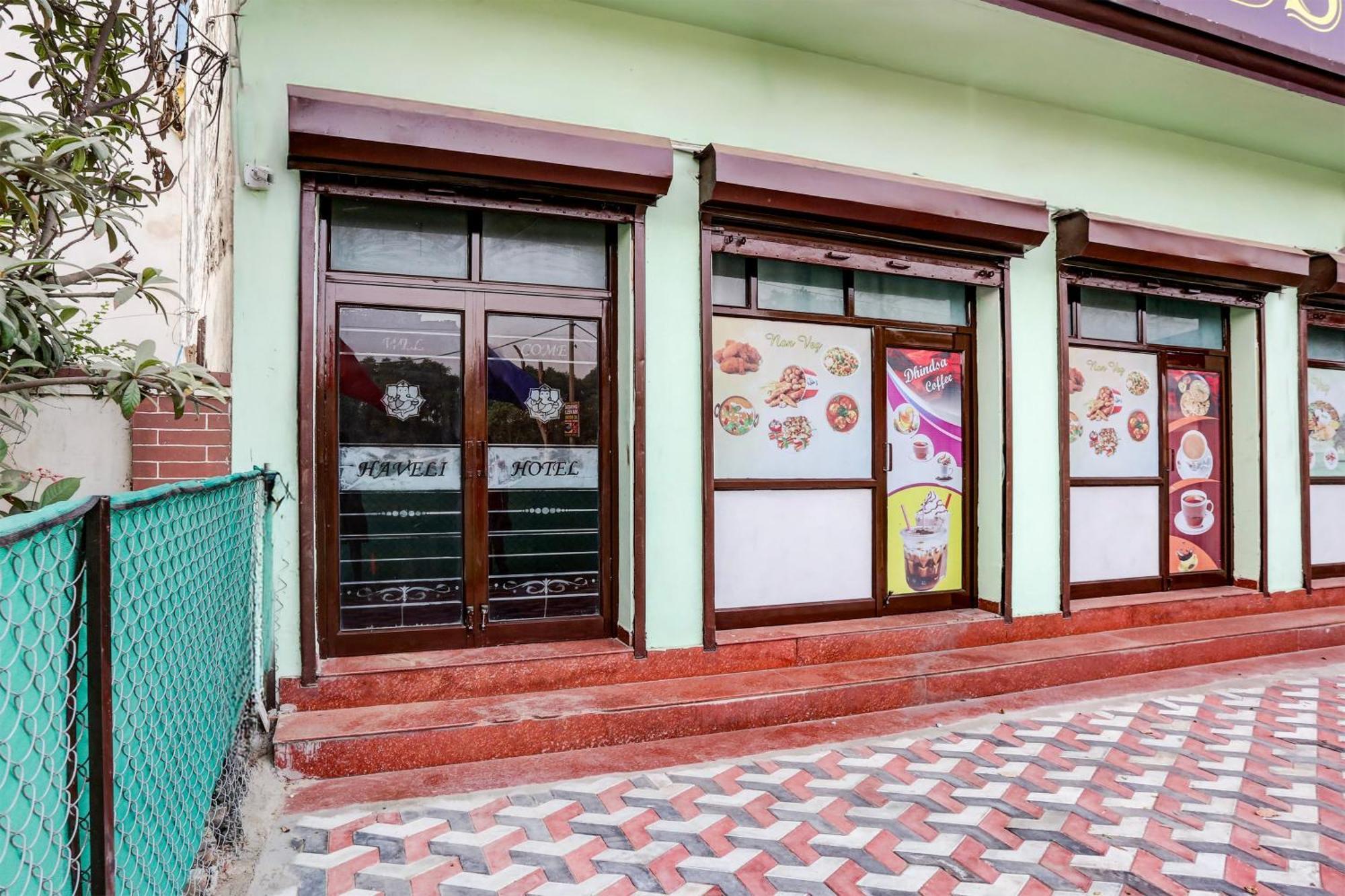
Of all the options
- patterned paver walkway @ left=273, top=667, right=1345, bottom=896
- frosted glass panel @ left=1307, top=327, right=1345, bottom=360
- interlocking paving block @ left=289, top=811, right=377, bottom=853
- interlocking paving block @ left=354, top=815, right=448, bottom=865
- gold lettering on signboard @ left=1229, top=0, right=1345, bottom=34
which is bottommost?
patterned paver walkway @ left=273, top=667, right=1345, bottom=896

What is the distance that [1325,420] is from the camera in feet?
22.2

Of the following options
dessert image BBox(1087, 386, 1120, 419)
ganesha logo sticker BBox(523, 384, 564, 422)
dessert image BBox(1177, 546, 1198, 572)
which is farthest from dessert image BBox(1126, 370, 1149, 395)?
ganesha logo sticker BBox(523, 384, 564, 422)

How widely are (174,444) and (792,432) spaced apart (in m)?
3.32

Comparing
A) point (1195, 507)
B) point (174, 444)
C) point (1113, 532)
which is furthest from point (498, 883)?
point (1195, 507)

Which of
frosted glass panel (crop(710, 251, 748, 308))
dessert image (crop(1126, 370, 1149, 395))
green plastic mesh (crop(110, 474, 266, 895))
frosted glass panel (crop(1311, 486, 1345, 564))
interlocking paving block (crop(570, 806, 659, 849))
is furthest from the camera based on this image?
frosted glass panel (crop(1311, 486, 1345, 564))

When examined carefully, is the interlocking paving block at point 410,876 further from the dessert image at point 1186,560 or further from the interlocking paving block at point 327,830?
the dessert image at point 1186,560

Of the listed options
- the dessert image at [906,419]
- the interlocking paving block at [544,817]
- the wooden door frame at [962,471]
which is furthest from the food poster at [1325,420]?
the interlocking paving block at [544,817]

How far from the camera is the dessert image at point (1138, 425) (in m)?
5.84

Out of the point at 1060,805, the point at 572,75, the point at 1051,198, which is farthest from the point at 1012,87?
the point at 1060,805

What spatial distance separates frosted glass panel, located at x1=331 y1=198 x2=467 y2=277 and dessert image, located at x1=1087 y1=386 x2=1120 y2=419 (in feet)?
15.5

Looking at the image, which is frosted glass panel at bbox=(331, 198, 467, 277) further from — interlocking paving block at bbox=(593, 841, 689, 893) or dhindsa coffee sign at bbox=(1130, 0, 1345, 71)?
dhindsa coffee sign at bbox=(1130, 0, 1345, 71)

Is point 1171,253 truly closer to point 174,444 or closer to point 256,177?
point 256,177

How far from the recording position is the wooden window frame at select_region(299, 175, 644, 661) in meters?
3.61

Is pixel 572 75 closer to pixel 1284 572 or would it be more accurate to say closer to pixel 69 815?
pixel 69 815
